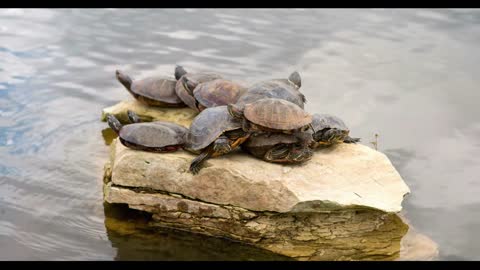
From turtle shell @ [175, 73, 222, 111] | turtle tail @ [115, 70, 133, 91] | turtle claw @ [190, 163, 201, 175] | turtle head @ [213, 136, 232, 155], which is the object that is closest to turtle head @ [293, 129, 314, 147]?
turtle head @ [213, 136, 232, 155]

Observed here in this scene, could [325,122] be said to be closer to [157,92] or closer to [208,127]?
[208,127]

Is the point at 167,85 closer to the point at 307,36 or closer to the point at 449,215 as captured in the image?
the point at 449,215

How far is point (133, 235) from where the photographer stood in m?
5.93

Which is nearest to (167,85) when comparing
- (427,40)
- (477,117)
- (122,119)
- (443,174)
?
(122,119)

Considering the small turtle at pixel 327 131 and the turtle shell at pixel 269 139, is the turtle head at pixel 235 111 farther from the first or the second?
the small turtle at pixel 327 131

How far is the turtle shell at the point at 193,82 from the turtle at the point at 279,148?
191cm

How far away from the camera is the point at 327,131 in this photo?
20.1 ft

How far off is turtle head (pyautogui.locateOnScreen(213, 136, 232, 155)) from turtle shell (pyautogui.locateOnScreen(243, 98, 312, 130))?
325mm

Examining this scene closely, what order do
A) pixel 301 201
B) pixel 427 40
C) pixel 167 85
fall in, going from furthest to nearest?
pixel 427 40 < pixel 167 85 < pixel 301 201

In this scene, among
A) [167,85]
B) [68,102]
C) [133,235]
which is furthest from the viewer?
[68,102]

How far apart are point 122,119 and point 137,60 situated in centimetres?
299

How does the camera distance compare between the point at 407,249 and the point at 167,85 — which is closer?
the point at 407,249

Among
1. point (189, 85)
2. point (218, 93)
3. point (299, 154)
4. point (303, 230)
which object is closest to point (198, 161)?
point (299, 154)

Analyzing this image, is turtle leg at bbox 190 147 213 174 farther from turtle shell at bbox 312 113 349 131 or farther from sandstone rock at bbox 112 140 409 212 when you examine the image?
turtle shell at bbox 312 113 349 131
